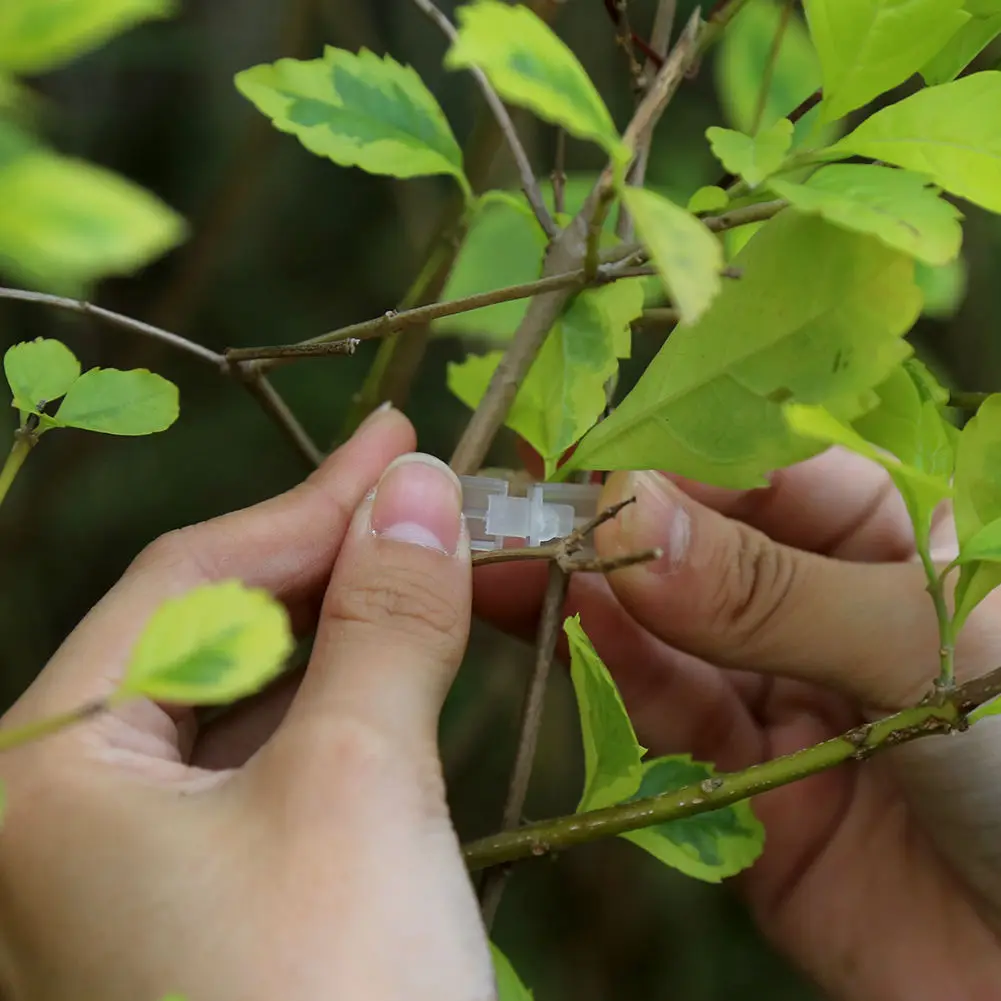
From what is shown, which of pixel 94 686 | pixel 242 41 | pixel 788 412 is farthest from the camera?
pixel 242 41

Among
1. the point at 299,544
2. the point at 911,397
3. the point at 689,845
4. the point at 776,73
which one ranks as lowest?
the point at 689,845

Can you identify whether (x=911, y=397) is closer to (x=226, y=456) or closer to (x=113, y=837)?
(x=113, y=837)

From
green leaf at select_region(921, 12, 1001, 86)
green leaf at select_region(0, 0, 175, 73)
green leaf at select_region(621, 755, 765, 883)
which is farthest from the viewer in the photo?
green leaf at select_region(621, 755, 765, 883)

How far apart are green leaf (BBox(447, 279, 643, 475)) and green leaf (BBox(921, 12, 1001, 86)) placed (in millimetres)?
145

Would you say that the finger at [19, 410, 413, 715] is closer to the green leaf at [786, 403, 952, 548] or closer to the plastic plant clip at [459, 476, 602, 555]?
the plastic plant clip at [459, 476, 602, 555]

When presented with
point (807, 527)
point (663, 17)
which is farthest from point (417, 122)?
point (807, 527)

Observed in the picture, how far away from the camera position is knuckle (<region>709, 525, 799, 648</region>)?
532 mm

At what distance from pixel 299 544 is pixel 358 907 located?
21cm

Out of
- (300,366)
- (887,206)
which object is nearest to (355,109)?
(887,206)

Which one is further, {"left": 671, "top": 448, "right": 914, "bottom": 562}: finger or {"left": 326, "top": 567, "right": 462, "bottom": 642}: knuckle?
{"left": 671, "top": 448, "right": 914, "bottom": 562}: finger

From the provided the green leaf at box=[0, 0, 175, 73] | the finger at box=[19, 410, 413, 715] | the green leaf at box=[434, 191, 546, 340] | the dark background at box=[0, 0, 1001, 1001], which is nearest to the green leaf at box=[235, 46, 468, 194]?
the green leaf at box=[434, 191, 546, 340]

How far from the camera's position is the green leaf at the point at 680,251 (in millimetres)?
215

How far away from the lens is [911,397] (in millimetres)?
363

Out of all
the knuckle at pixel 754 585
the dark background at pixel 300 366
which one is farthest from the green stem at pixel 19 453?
the dark background at pixel 300 366
